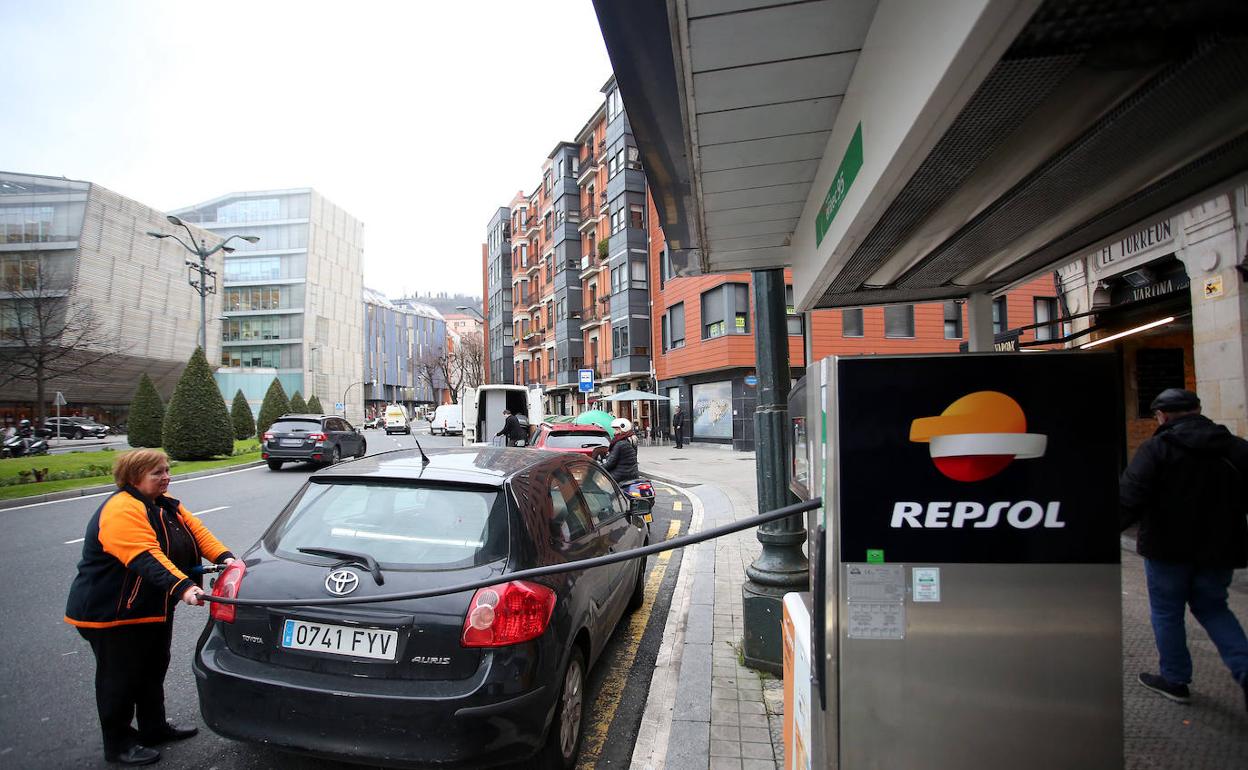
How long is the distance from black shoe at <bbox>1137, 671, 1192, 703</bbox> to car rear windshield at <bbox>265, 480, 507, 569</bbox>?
3.82 m

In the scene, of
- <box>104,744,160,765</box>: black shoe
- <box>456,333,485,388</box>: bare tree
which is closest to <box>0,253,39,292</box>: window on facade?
<box>104,744,160,765</box>: black shoe

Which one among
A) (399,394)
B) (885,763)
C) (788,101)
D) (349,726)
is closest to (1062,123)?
(788,101)

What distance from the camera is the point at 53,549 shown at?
771 centimetres

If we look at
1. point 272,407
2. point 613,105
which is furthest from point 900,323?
point 272,407

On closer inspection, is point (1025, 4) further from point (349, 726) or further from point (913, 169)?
point (349, 726)

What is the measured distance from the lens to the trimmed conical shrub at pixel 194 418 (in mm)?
19578

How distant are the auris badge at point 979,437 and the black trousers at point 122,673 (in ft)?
12.2

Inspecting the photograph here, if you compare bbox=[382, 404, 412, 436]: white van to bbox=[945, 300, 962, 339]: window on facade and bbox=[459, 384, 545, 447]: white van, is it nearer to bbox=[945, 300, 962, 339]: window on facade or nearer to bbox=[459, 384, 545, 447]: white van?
bbox=[459, 384, 545, 447]: white van

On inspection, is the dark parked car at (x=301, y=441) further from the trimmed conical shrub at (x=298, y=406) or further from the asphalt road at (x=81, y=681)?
the trimmed conical shrub at (x=298, y=406)

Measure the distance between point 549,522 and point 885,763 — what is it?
1.94m

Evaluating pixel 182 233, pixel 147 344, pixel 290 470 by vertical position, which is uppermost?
pixel 182 233

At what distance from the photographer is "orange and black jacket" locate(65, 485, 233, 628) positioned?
2.94 m

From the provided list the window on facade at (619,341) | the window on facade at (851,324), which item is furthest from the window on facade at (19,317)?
the window on facade at (851,324)

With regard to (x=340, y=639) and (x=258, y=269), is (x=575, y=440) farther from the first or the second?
(x=258, y=269)
